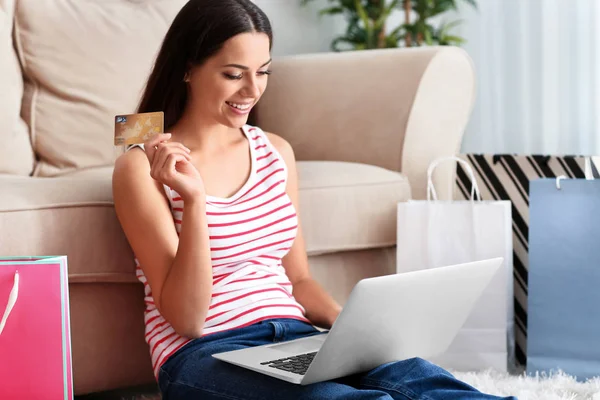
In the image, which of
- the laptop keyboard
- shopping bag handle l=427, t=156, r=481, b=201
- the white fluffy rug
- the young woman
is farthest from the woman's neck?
the white fluffy rug

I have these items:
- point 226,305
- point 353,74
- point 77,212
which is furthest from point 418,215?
point 77,212

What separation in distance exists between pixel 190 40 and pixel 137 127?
0.19m

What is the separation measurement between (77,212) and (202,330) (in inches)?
12.0

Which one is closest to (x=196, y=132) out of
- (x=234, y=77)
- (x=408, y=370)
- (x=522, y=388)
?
(x=234, y=77)

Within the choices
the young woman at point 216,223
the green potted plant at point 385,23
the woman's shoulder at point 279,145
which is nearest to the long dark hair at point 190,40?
the young woman at point 216,223

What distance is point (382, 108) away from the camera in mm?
1734

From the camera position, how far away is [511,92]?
311 cm

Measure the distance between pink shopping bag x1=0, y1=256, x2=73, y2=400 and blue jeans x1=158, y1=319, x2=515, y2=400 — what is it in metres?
0.15

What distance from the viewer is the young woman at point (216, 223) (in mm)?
1051

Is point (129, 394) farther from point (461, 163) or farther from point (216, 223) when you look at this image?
point (461, 163)

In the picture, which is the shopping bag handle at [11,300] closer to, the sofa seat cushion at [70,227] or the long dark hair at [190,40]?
the sofa seat cushion at [70,227]

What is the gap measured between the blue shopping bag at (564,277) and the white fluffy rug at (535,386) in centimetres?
5

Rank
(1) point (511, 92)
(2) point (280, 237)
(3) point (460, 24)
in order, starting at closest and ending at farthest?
(2) point (280, 237) < (1) point (511, 92) < (3) point (460, 24)

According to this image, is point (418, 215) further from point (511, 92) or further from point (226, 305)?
point (511, 92)
